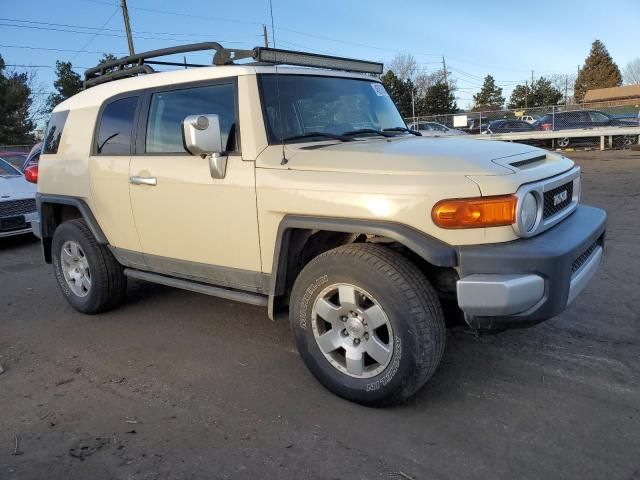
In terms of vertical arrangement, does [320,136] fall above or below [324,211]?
above

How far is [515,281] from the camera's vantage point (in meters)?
2.63

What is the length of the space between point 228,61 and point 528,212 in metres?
2.31

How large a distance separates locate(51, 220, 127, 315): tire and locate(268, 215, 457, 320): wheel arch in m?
2.07

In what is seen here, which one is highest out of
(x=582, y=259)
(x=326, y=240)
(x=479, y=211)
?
(x=479, y=211)

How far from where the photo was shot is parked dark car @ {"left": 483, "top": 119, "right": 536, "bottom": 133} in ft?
88.2

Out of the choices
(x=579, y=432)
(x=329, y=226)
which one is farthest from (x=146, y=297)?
(x=579, y=432)

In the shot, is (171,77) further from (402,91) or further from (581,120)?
(402,91)

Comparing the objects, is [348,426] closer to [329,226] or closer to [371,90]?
[329,226]

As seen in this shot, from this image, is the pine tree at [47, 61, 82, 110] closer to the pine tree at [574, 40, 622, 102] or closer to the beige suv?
the beige suv

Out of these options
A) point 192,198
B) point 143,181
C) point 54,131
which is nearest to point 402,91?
point 54,131

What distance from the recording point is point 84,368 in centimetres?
382

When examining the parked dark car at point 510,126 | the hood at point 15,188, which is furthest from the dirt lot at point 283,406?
the parked dark car at point 510,126

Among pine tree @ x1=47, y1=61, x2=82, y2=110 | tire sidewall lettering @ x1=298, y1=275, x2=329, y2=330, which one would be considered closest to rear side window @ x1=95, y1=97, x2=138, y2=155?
tire sidewall lettering @ x1=298, y1=275, x2=329, y2=330

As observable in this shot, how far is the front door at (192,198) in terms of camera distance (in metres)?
3.54
